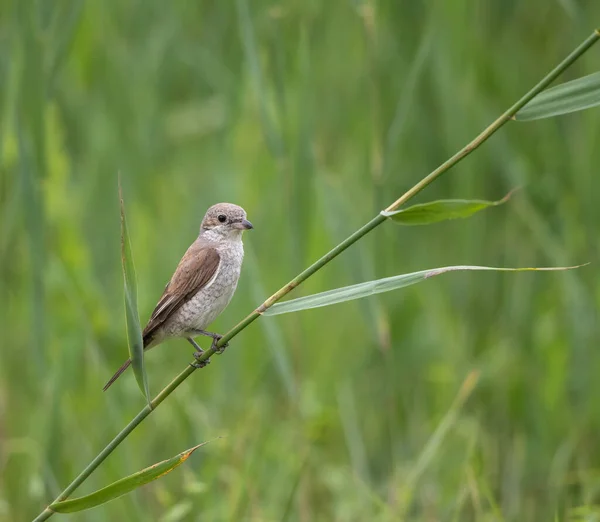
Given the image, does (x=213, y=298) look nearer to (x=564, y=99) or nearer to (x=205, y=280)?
(x=205, y=280)

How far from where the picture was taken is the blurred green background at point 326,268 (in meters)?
3.64

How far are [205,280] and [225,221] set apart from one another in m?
0.18

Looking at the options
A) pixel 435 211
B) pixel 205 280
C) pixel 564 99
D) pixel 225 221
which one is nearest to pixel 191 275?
pixel 205 280

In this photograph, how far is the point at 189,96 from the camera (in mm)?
7027

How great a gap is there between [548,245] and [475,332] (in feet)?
2.88

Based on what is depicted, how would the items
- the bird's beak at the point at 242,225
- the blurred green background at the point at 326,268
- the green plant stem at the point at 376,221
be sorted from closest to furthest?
1. the green plant stem at the point at 376,221
2. the bird's beak at the point at 242,225
3. the blurred green background at the point at 326,268

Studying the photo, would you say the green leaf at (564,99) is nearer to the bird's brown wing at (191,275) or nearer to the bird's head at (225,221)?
the bird's head at (225,221)

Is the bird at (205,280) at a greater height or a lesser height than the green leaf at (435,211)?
lesser

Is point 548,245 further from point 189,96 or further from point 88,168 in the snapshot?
point 189,96

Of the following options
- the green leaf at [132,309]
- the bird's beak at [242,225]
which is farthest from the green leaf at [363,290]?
the bird's beak at [242,225]

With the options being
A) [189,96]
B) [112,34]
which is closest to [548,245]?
[112,34]

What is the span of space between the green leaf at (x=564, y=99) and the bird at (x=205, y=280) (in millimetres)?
1006

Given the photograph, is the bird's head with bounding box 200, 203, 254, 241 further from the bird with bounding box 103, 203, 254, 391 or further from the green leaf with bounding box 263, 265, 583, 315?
the green leaf with bounding box 263, 265, 583, 315

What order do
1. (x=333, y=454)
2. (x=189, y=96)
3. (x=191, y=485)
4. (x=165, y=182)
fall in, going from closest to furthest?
(x=191, y=485)
(x=333, y=454)
(x=165, y=182)
(x=189, y=96)
